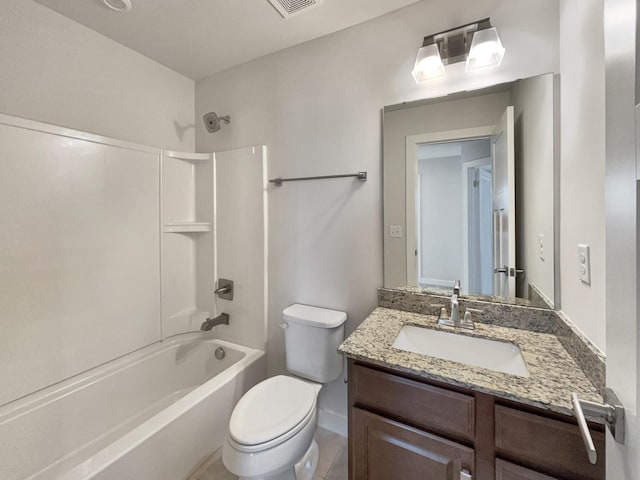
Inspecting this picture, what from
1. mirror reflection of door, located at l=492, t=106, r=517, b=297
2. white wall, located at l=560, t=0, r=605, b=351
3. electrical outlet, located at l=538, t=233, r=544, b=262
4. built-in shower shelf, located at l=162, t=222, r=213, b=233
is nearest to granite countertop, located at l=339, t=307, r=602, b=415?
white wall, located at l=560, t=0, r=605, b=351

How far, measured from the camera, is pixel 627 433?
0.42 m

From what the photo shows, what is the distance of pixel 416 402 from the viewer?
0.93 metres

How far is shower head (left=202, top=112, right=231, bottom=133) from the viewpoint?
198 centimetres

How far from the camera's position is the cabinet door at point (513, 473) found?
75 cm

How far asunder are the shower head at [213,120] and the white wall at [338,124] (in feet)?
0.23

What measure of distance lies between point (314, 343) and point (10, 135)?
1842mm

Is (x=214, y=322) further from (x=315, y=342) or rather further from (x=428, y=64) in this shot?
(x=428, y=64)

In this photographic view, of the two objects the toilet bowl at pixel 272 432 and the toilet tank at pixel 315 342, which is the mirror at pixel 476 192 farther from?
the toilet bowl at pixel 272 432

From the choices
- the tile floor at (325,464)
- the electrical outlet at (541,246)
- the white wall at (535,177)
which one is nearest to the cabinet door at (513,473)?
the white wall at (535,177)

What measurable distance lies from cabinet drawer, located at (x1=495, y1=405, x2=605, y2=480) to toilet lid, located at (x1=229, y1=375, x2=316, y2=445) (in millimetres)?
795

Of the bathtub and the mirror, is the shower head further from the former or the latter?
the bathtub

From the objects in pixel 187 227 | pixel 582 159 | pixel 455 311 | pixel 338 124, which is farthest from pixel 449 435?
pixel 187 227

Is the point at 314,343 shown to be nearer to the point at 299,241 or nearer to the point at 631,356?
the point at 299,241

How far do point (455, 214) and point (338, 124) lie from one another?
0.86 metres
